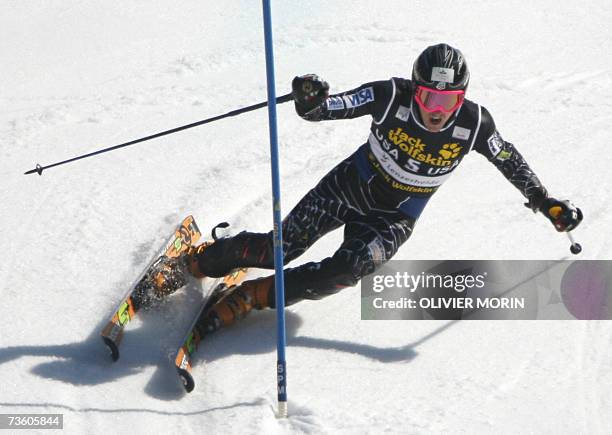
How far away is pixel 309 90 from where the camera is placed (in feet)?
15.5

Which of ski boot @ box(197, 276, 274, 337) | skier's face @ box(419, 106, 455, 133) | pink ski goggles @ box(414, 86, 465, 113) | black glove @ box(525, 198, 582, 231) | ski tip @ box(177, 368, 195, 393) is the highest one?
pink ski goggles @ box(414, 86, 465, 113)

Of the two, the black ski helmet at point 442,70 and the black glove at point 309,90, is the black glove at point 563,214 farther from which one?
the black glove at point 309,90

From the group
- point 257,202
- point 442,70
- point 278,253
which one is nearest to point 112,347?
point 278,253

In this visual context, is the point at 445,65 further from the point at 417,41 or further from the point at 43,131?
the point at 417,41

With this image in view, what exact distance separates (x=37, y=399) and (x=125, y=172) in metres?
2.95

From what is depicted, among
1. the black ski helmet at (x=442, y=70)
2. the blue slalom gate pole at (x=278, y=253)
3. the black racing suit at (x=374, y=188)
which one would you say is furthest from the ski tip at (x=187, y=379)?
the black ski helmet at (x=442, y=70)

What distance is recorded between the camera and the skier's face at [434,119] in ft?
16.4

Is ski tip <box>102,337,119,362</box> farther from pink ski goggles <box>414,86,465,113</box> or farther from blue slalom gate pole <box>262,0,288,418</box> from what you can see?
pink ski goggles <box>414,86,465,113</box>

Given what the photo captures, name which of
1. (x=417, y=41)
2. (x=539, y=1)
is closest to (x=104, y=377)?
(x=417, y=41)

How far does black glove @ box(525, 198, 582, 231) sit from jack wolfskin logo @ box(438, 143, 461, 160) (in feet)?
2.14

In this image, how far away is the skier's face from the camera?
4.99 m
